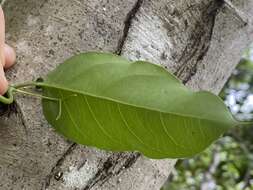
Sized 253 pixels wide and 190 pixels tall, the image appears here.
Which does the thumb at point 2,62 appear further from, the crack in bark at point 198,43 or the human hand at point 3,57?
the crack in bark at point 198,43

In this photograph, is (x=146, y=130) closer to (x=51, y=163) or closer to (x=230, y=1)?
(x=51, y=163)

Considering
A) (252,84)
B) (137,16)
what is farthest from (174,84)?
(252,84)

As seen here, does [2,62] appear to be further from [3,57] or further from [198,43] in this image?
[198,43]

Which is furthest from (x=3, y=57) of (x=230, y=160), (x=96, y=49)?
(x=230, y=160)

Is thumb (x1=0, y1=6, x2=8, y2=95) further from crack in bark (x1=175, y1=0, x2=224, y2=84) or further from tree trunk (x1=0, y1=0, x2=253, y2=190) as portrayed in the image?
crack in bark (x1=175, y1=0, x2=224, y2=84)

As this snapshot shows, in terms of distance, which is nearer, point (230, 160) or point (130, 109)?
point (130, 109)

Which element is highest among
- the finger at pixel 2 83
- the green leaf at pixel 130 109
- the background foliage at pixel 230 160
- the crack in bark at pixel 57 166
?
the green leaf at pixel 130 109

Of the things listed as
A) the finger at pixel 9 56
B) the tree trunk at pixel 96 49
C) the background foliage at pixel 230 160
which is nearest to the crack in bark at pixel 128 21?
the tree trunk at pixel 96 49
